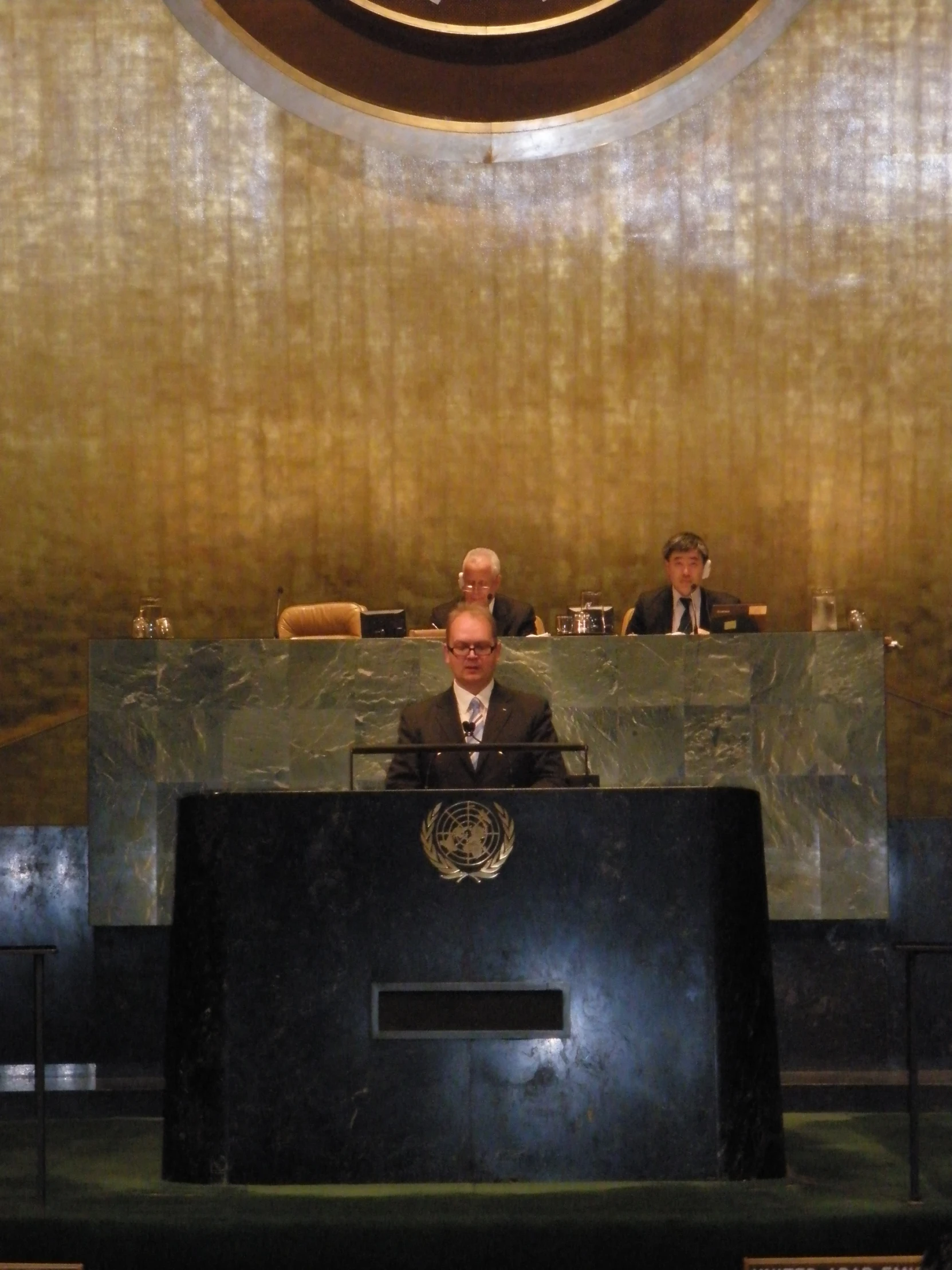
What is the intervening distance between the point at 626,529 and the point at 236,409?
1631 mm

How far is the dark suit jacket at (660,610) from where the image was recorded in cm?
655

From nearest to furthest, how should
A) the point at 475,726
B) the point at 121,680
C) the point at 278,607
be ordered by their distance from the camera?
the point at 475,726, the point at 121,680, the point at 278,607

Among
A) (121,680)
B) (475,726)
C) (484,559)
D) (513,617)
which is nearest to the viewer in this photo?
(475,726)

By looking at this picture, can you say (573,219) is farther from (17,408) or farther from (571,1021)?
(571,1021)

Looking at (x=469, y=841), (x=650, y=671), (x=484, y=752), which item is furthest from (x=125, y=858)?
(x=469, y=841)

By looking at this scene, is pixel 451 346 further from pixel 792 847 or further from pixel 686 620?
pixel 792 847

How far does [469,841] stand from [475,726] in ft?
4.05

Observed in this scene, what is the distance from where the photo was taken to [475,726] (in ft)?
15.1

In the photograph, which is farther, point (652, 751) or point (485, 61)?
point (485, 61)

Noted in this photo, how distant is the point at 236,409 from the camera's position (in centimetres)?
770

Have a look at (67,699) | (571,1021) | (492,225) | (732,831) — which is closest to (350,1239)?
(571,1021)

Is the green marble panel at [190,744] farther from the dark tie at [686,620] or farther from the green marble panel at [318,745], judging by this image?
the dark tie at [686,620]

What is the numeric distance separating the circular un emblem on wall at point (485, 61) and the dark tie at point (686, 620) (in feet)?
7.16

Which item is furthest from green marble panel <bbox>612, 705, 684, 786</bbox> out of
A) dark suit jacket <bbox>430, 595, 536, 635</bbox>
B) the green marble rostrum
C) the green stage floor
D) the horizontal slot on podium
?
the horizontal slot on podium
